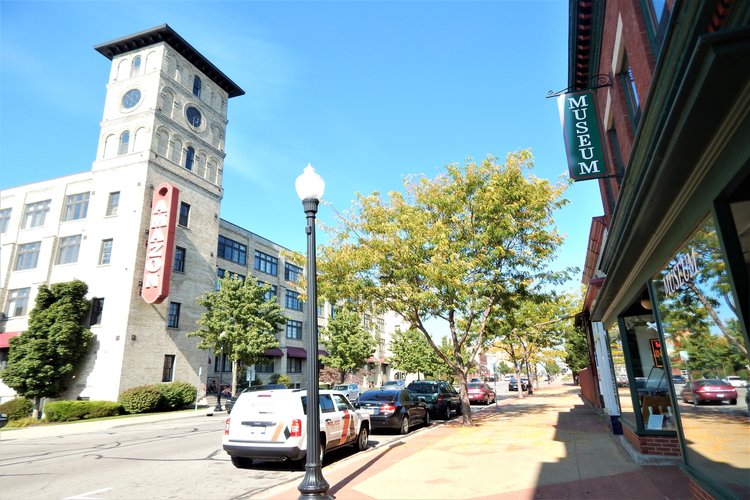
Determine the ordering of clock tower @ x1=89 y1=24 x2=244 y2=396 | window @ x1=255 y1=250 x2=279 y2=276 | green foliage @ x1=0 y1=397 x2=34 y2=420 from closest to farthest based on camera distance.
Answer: green foliage @ x1=0 y1=397 x2=34 y2=420 → clock tower @ x1=89 y1=24 x2=244 y2=396 → window @ x1=255 y1=250 x2=279 y2=276

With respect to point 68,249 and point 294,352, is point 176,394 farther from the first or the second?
point 294,352

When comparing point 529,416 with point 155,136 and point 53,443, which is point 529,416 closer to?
point 53,443

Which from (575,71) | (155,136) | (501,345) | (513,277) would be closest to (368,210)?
(513,277)

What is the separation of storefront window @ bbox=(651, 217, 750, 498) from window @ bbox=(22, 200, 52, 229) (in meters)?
43.7

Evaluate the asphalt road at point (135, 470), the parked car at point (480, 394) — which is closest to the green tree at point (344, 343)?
the parked car at point (480, 394)

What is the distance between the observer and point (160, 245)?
30266 millimetres

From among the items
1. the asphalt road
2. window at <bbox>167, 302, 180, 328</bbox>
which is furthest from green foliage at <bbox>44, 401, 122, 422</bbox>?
the asphalt road

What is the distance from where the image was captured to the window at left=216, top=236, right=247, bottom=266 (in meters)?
41.2

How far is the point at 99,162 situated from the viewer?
3453cm

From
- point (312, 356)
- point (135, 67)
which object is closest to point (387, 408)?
point (312, 356)

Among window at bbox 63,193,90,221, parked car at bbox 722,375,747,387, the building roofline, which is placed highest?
the building roofline

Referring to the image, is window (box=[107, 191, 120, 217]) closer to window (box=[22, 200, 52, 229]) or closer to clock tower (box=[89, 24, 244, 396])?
clock tower (box=[89, 24, 244, 396])

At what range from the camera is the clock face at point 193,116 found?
38094 mm

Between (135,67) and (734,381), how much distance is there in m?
43.3
